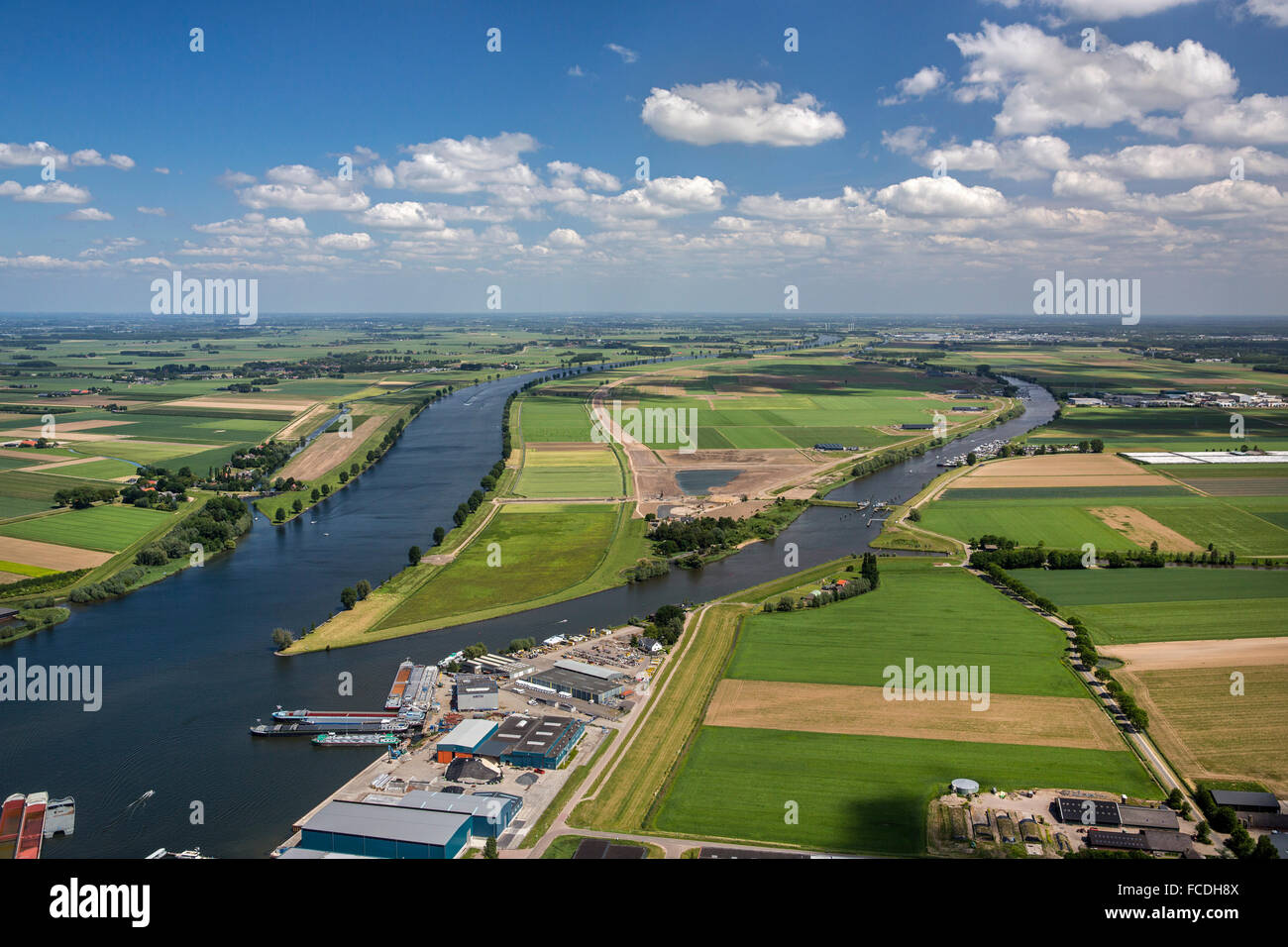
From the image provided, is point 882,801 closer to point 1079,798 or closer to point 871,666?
point 1079,798

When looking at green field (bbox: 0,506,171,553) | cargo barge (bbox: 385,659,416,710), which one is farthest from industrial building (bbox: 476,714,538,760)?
green field (bbox: 0,506,171,553)

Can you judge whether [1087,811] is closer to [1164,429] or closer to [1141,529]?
[1141,529]

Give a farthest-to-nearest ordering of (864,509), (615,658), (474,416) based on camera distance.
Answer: (474,416) → (864,509) → (615,658)

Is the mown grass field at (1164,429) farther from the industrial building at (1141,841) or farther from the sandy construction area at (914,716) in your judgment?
the industrial building at (1141,841)

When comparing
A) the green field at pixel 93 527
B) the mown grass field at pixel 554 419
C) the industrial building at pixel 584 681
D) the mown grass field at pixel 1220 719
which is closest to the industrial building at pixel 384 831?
the industrial building at pixel 584 681

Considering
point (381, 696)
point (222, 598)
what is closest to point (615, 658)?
point (381, 696)
